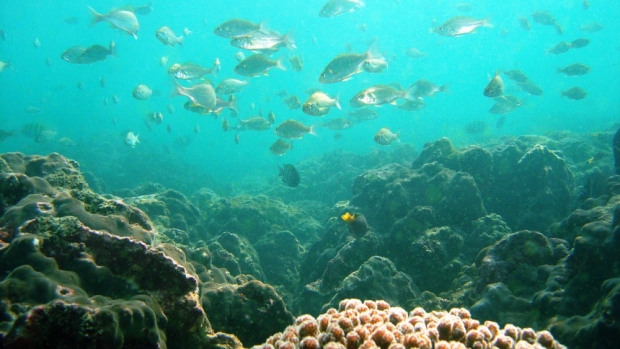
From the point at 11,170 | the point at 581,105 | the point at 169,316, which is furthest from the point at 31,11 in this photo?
the point at 581,105

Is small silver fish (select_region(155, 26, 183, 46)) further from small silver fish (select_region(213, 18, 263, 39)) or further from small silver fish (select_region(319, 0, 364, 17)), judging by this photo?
small silver fish (select_region(319, 0, 364, 17))

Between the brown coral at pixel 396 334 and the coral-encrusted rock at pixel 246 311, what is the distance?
112 cm

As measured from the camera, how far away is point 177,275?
9.95 ft

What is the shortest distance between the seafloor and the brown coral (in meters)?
0.01

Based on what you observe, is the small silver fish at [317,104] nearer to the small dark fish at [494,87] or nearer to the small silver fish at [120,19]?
the small dark fish at [494,87]

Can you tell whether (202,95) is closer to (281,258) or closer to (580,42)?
(281,258)

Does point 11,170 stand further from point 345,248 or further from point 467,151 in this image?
point 467,151

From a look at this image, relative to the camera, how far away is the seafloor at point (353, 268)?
235cm

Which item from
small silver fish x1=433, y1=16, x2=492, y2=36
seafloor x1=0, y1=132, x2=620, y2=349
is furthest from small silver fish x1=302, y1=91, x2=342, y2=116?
small silver fish x1=433, y1=16, x2=492, y2=36

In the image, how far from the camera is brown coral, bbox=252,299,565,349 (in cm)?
228

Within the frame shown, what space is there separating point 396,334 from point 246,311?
207 centimetres

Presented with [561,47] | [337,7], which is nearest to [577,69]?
[561,47]

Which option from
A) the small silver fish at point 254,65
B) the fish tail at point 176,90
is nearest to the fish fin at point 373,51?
the small silver fish at point 254,65

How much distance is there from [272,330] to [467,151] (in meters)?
6.81
